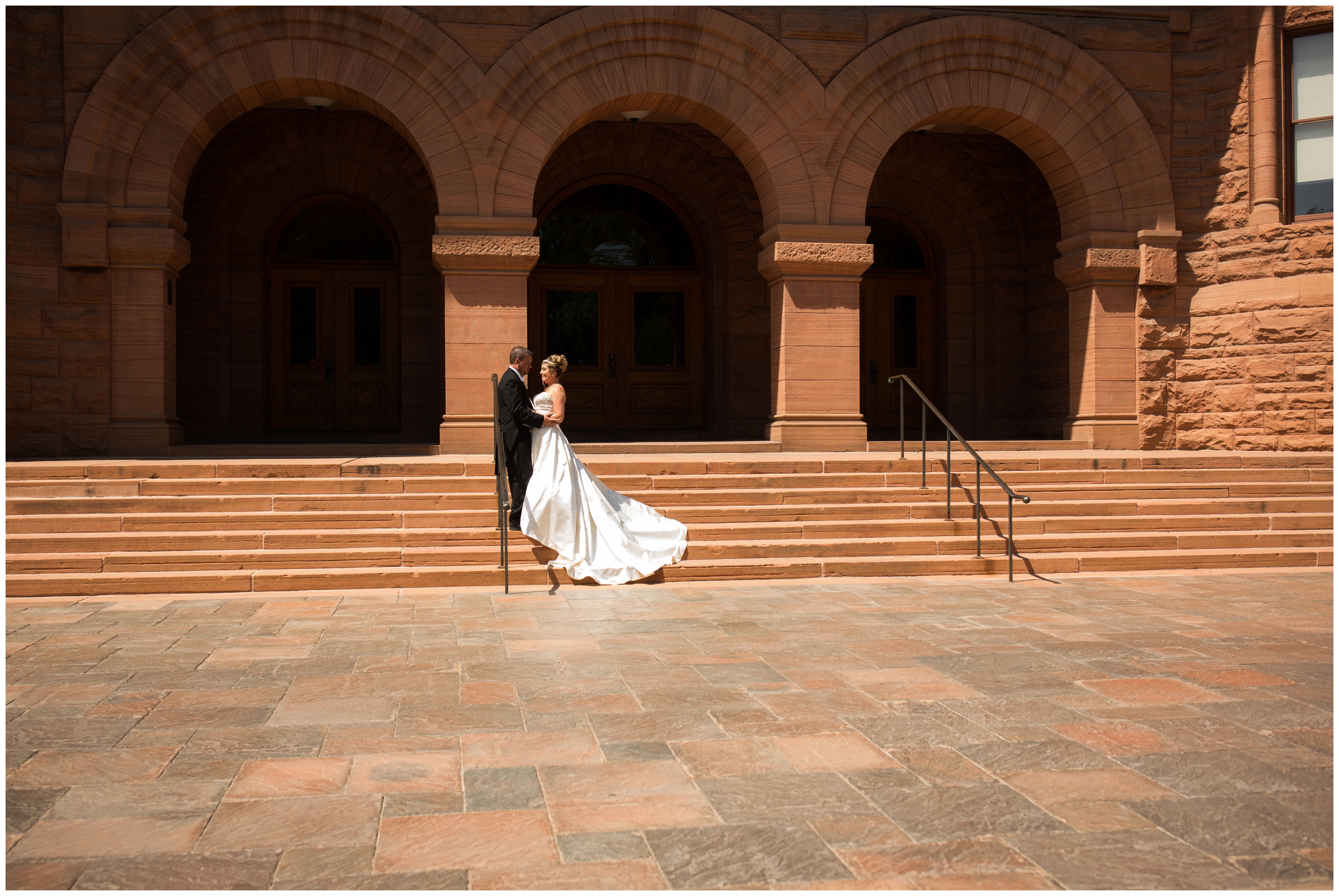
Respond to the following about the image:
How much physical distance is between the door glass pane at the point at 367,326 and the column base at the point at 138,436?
4.03 meters

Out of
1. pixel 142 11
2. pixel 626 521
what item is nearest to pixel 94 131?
pixel 142 11

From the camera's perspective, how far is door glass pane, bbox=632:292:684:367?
53.6ft

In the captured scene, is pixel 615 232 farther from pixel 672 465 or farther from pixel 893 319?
pixel 672 465

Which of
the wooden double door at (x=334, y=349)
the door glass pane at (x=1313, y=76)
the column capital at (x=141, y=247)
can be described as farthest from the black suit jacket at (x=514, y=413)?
the door glass pane at (x=1313, y=76)

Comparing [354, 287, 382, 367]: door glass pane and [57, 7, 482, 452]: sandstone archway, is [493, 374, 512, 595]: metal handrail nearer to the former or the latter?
[57, 7, 482, 452]: sandstone archway

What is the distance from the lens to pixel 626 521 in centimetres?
909

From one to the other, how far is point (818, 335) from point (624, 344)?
4396 mm

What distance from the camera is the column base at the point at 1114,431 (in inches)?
523

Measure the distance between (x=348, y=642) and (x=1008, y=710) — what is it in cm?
380

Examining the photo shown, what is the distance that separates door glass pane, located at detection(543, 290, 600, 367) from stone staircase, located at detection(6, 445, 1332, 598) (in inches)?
206

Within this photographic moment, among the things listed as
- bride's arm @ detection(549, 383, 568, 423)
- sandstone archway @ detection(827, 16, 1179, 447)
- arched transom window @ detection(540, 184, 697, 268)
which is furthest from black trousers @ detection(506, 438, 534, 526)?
arched transom window @ detection(540, 184, 697, 268)

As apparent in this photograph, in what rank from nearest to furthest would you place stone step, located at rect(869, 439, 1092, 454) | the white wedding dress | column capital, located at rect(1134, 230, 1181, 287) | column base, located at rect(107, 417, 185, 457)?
1. the white wedding dress
2. column base, located at rect(107, 417, 185, 457)
3. stone step, located at rect(869, 439, 1092, 454)
4. column capital, located at rect(1134, 230, 1181, 287)

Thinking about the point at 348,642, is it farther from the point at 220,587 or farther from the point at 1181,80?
the point at 1181,80

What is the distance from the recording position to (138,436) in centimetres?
1190
